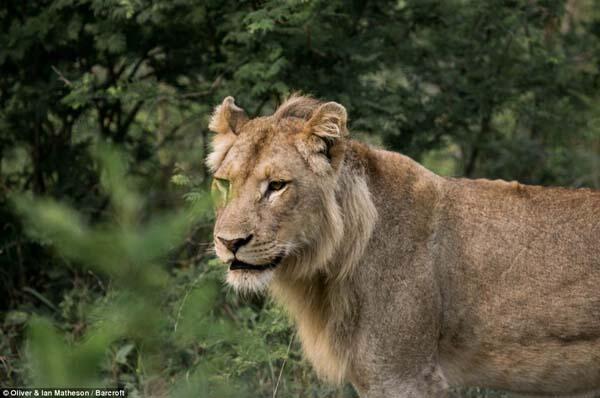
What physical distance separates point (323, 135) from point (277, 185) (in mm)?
345

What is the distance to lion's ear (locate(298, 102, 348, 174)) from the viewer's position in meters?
4.27

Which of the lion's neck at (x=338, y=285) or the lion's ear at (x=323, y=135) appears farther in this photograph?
the lion's neck at (x=338, y=285)

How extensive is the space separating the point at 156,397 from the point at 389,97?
4.22 m

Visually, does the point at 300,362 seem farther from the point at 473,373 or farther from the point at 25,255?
the point at 25,255

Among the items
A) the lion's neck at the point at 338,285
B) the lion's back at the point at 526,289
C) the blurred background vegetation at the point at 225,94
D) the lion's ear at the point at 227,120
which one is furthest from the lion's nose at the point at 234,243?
the blurred background vegetation at the point at 225,94

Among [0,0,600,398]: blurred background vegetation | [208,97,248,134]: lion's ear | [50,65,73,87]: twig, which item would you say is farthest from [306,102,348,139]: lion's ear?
[50,65,73,87]: twig

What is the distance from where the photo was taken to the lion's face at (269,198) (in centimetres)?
406

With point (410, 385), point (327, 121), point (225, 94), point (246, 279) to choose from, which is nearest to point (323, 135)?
point (327, 121)

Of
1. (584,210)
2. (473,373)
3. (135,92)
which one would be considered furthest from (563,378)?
(135,92)

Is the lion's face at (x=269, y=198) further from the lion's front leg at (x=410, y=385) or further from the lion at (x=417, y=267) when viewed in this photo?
the lion's front leg at (x=410, y=385)

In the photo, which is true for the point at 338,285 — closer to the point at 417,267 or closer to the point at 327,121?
the point at 417,267

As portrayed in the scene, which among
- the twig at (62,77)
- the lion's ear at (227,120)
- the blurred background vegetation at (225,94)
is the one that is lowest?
the blurred background vegetation at (225,94)

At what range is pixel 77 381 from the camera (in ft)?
6.99

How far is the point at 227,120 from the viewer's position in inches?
186
